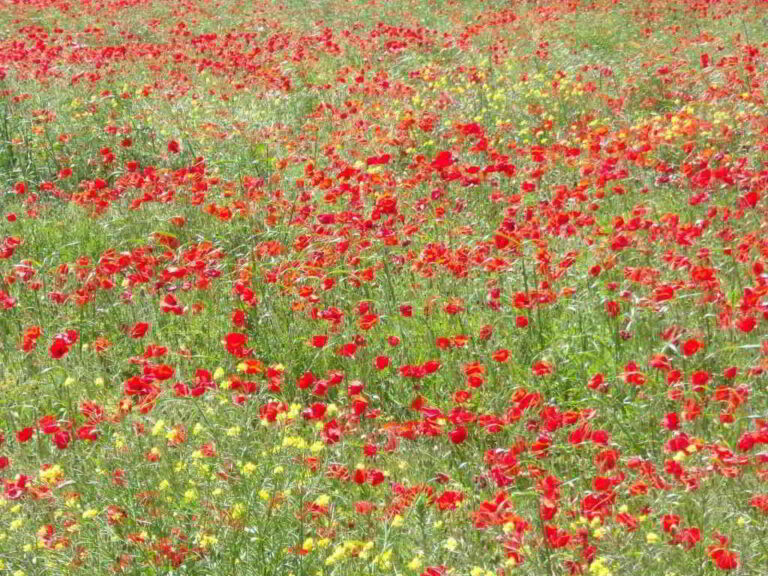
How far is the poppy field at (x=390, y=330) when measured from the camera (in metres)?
3.04

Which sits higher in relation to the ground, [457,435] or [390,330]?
[457,435]

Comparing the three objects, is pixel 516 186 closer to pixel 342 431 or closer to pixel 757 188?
pixel 757 188

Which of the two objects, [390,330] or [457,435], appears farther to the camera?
[390,330]

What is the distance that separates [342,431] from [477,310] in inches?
45.9

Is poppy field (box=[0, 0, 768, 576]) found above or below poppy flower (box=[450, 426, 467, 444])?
below

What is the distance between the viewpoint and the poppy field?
3043mm

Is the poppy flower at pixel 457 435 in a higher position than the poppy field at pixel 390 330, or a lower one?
higher

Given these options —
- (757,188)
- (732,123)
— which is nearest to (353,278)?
(757,188)

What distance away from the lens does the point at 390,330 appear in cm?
448

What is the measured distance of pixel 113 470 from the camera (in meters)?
3.54

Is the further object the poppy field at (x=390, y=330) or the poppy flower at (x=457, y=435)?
the poppy flower at (x=457, y=435)

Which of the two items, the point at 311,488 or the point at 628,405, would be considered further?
the point at 628,405

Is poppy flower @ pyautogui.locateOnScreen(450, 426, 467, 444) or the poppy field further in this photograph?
poppy flower @ pyautogui.locateOnScreen(450, 426, 467, 444)

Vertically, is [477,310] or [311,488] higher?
[311,488]
